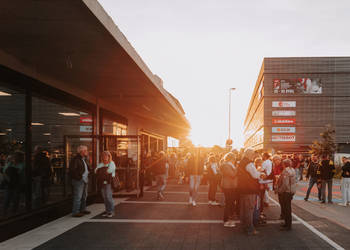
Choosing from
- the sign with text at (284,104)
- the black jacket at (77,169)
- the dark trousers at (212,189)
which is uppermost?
the sign with text at (284,104)

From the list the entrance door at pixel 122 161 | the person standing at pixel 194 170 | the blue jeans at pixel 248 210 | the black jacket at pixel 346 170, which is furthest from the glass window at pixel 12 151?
the black jacket at pixel 346 170

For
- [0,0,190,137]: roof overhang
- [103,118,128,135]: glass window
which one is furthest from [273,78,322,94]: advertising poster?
[0,0,190,137]: roof overhang

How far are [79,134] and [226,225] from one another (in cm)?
625

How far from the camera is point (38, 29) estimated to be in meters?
5.43

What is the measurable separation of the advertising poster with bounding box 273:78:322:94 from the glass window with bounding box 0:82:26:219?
2531 inches

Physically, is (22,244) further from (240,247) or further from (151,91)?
(151,91)

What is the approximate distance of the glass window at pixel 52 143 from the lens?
8.30 metres

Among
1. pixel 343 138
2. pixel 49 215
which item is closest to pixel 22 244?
pixel 49 215

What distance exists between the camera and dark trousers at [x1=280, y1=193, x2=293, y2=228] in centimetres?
730

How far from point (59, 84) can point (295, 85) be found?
211ft

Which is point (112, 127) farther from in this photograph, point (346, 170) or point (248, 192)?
point (346, 170)

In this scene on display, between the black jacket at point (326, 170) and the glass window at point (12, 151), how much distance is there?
986cm

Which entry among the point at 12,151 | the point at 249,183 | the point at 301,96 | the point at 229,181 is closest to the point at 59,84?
the point at 12,151

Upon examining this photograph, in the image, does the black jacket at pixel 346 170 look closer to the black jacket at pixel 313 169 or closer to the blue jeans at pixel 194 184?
the black jacket at pixel 313 169
